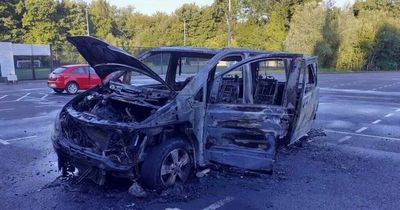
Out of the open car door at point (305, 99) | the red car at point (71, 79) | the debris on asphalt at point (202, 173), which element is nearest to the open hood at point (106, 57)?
the debris on asphalt at point (202, 173)

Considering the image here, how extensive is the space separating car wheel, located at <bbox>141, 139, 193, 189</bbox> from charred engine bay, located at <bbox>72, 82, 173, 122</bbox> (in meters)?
0.51

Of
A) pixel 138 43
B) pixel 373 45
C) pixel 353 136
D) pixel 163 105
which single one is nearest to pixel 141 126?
pixel 163 105

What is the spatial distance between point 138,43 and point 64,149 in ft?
199

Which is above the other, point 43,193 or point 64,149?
point 64,149

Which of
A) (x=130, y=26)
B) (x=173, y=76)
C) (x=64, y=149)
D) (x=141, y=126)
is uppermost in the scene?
(x=130, y=26)

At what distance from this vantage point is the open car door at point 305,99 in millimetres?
6348

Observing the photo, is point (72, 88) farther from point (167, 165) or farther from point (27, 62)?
point (167, 165)

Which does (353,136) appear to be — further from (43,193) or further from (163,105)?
(43,193)

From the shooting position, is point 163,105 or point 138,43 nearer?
point 163,105

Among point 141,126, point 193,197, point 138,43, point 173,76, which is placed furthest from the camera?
point 138,43

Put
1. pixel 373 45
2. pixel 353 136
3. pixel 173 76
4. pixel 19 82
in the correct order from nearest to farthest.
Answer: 1. pixel 173 76
2. pixel 353 136
3. pixel 19 82
4. pixel 373 45

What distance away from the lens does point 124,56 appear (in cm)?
486

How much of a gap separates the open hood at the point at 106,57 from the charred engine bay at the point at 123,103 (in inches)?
10.8

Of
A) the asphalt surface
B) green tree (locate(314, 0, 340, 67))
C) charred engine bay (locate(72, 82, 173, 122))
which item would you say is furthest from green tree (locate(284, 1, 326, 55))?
charred engine bay (locate(72, 82, 173, 122))
